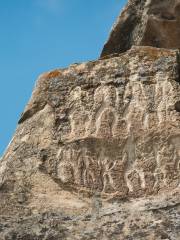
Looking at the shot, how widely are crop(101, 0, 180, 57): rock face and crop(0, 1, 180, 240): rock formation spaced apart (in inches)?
50.4

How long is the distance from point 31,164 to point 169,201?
3.82 feet

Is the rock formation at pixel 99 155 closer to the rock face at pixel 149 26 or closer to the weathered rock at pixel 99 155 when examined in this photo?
the weathered rock at pixel 99 155

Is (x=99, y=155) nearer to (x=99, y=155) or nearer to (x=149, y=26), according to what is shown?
(x=99, y=155)

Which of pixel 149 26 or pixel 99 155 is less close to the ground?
pixel 149 26

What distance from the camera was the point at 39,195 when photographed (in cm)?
586

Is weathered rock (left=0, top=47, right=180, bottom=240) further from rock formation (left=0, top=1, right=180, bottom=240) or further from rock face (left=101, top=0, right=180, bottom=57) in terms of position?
rock face (left=101, top=0, right=180, bottom=57)

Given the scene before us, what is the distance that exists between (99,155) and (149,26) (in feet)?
7.52

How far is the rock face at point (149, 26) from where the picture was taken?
26.0 feet

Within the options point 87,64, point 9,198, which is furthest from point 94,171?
point 87,64

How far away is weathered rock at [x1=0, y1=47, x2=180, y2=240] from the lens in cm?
552

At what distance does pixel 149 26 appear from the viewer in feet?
26.2

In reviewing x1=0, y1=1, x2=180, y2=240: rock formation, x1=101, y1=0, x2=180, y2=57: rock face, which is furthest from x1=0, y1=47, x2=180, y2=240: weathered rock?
x1=101, y1=0, x2=180, y2=57: rock face

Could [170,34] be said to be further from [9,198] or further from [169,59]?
[9,198]

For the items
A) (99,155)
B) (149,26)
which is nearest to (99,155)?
(99,155)
